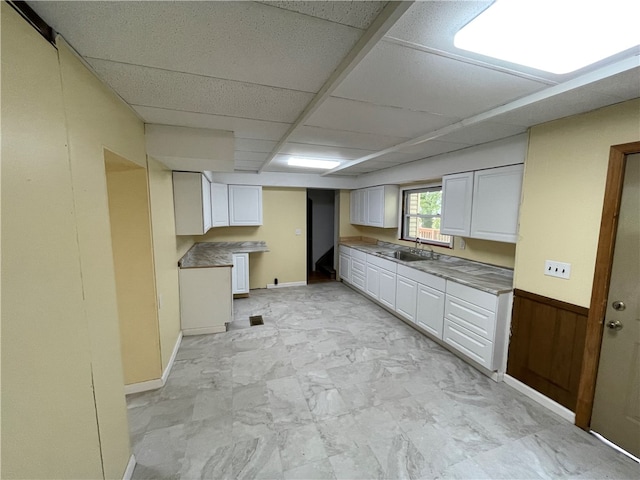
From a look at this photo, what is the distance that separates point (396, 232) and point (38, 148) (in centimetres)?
459

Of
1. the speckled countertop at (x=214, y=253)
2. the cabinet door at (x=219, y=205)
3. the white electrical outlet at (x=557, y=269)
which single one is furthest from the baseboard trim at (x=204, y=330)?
the white electrical outlet at (x=557, y=269)

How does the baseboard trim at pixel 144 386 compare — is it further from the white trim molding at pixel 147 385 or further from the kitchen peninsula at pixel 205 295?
the kitchen peninsula at pixel 205 295

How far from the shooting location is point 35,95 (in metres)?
0.91


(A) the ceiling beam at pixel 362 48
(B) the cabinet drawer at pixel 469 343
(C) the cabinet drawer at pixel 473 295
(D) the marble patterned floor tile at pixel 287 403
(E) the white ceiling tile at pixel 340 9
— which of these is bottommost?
(D) the marble patterned floor tile at pixel 287 403

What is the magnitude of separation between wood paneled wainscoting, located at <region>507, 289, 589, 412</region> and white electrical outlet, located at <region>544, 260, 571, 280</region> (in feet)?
0.68

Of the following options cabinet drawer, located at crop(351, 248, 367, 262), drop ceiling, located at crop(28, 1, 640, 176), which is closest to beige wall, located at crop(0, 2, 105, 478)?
drop ceiling, located at crop(28, 1, 640, 176)

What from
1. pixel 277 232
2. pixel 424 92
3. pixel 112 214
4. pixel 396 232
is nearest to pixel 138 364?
pixel 112 214

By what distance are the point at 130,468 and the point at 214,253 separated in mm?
2972

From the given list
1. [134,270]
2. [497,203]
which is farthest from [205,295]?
[497,203]

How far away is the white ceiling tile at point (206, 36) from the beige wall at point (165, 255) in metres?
1.23

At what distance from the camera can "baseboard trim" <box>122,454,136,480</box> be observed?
1.51 meters

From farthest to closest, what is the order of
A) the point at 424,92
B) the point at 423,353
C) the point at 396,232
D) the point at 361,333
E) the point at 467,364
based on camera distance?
1. the point at 396,232
2. the point at 361,333
3. the point at 423,353
4. the point at 467,364
5. the point at 424,92

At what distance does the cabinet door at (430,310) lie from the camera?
9.93ft

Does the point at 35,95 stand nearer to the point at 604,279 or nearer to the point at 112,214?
the point at 112,214
